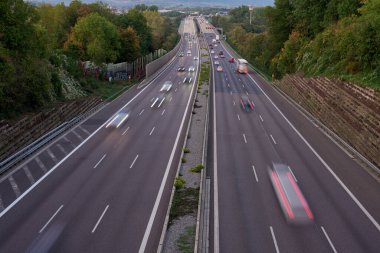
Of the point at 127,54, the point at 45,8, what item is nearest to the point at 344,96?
the point at 127,54

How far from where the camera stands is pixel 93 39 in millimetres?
87438

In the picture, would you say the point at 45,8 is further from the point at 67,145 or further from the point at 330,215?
the point at 330,215

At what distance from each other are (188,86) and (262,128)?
3337cm

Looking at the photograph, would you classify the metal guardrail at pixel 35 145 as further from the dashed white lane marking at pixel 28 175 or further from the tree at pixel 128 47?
the tree at pixel 128 47

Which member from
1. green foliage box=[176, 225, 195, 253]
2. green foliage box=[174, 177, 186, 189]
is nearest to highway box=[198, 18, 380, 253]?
green foliage box=[176, 225, 195, 253]

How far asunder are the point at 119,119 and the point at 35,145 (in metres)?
13.5

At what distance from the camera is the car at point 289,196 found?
963 inches

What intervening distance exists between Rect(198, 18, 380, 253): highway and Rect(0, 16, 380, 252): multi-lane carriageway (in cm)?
7

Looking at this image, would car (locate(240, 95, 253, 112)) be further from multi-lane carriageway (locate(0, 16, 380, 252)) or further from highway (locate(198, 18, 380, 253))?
multi-lane carriageway (locate(0, 16, 380, 252))

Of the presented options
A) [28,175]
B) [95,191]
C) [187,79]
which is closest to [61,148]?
[28,175]

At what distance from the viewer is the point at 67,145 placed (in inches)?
1540

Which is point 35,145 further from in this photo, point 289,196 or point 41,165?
point 289,196

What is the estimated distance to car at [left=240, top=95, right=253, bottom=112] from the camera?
56.1m

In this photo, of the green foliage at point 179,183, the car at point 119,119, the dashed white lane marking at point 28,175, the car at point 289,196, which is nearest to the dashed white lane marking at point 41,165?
the dashed white lane marking at point 28,175
